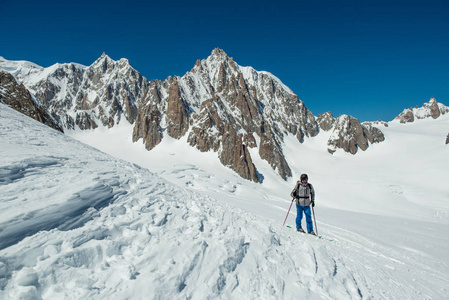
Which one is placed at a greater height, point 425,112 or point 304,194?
point 425,112

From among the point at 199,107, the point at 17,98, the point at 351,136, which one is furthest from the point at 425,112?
the point at 17,98

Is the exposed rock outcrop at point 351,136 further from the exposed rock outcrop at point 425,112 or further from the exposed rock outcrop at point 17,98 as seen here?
the exposed rock outcrop at point 17,98

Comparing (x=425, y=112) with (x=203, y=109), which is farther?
(x=425, y=112)

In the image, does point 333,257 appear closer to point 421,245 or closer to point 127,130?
point 421,245

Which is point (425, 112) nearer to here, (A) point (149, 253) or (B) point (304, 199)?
(B) point (304, 199)

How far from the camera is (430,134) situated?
114 metres

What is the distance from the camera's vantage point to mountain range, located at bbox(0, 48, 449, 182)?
80.4 meters

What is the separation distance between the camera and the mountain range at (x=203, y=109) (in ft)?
264

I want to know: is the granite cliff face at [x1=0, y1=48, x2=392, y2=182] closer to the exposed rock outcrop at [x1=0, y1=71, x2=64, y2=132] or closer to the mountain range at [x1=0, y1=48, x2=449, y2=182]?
the mountain range at [x1=0, y1=48, x2=449, y2=182]

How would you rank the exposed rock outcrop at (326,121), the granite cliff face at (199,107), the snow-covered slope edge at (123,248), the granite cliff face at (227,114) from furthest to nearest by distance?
the exposed rock outcrop at (326,121) → the granite cliff face at (199,107) → the granite cliff face at (227,114) → the snow-covered slope edge at (123,248)

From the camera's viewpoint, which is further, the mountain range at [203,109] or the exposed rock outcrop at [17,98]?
the mountain range at [203,109]

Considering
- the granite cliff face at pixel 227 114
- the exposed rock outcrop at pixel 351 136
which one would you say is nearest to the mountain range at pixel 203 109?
the granite cliff face at pixel 227 114

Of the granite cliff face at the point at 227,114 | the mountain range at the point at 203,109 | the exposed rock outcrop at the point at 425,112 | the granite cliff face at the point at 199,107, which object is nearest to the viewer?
the granite cliff face at the point at 227,114

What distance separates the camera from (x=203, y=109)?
83875 mm
